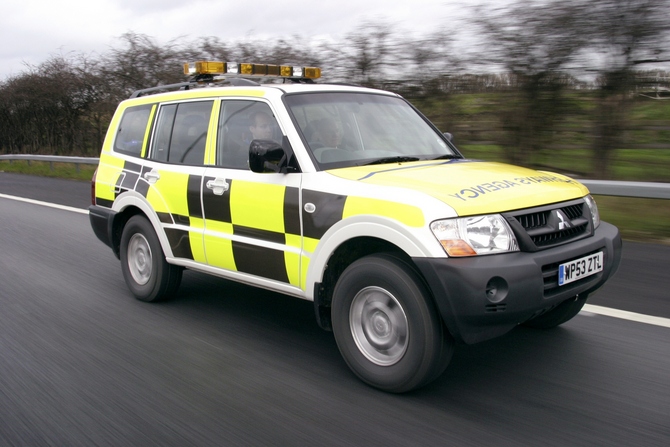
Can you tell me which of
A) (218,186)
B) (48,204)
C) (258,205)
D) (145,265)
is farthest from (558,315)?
(48,204)

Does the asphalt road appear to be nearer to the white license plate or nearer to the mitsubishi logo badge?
the white license plate

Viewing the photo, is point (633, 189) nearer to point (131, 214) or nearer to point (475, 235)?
point (475, 235)

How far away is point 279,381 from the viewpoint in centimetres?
397

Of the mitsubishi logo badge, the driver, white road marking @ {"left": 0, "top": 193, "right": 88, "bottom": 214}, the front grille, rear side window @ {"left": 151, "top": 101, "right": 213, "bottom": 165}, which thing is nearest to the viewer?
the front grille

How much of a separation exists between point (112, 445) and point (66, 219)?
782cm

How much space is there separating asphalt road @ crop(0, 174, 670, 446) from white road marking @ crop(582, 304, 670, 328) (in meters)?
0.10

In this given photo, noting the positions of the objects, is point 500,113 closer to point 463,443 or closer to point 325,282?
point 325,282

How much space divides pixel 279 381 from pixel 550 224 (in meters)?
1.79

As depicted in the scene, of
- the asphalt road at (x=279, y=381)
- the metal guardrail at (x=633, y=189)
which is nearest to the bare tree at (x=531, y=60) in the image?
the metal guardrail at (x=633, y=189)

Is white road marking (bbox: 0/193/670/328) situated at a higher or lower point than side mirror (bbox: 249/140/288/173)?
lower

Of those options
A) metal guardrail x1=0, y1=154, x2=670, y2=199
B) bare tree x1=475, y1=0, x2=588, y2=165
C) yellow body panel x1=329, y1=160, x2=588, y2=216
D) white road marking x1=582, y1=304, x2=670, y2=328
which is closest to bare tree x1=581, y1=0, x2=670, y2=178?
bare tree x1=475, y1=0, x2=588, y2=165

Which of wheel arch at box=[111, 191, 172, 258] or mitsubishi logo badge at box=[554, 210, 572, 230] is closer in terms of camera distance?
mitsubishi logo badge at box=[554, 210, 572, 230]

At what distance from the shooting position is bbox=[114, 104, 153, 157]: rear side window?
5.87 meters

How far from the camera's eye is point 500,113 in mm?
10945
